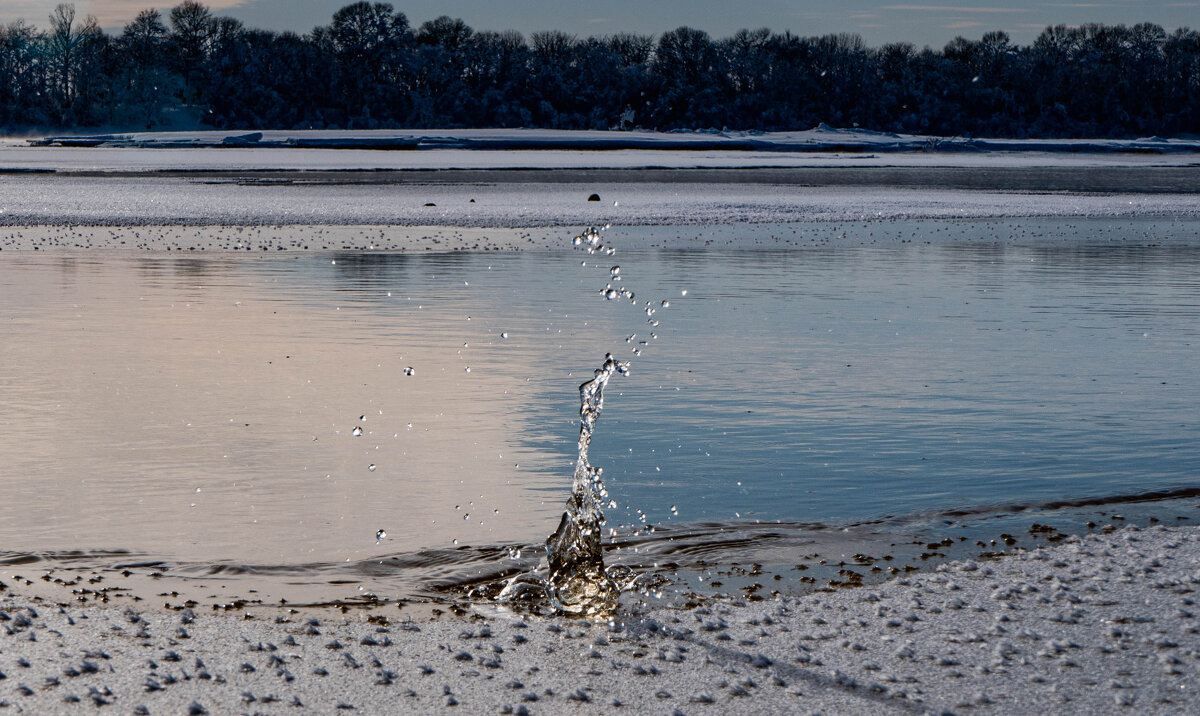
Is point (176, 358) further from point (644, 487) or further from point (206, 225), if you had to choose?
point (206, 225)

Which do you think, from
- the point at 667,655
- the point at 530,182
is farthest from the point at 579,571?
the point at 530,182

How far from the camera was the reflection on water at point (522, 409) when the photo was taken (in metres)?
6.65

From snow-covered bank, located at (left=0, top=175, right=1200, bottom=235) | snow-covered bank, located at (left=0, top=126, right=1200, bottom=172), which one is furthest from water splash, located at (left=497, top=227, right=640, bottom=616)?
snow-covered bank, located at (left=0, top=126, right=1200, bottom=172)

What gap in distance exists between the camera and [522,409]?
29.6 ft

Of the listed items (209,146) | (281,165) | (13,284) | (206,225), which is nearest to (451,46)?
(209,146)

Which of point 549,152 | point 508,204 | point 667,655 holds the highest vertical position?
point 549,152

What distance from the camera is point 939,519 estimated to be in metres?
6.67

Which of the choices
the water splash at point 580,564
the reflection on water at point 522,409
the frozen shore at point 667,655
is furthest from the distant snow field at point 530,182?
the frozen shore at point 667,655

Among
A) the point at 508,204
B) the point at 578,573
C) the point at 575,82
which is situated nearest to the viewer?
the point at 578,573

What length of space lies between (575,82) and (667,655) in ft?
372

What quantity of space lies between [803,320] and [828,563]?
7525 millimetres

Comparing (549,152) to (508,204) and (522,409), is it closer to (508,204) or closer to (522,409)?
(508,204)

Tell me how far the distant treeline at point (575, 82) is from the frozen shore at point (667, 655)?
350 feet

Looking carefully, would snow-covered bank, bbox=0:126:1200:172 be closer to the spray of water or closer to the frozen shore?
the spray of water
